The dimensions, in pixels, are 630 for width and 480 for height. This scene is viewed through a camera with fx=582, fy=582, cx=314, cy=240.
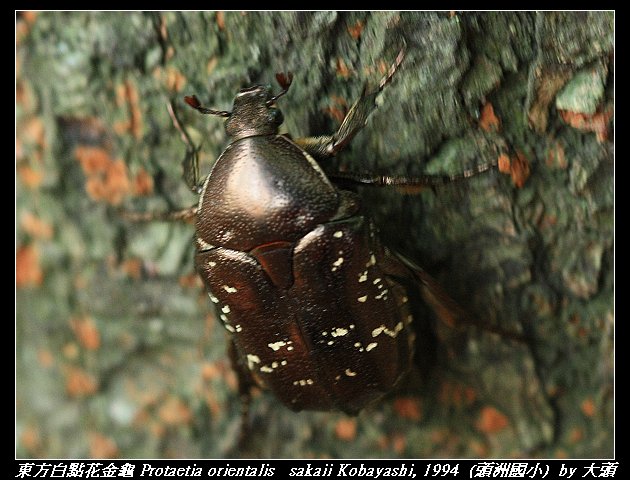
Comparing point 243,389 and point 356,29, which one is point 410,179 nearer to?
point 356,29

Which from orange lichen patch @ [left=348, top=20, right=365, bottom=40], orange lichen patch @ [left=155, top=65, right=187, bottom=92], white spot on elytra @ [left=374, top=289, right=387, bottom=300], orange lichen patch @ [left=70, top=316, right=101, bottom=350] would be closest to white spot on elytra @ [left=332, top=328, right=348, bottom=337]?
white spot on elytra @ [left=374, top=289, right=387, bottom=300]

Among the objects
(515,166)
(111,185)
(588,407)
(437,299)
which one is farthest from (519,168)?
(111,185)

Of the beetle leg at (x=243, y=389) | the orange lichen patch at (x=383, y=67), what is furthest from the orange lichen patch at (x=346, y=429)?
the orange lichen patch at (x=383, y=67)

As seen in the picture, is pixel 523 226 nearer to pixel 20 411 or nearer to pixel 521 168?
pixel 521 168

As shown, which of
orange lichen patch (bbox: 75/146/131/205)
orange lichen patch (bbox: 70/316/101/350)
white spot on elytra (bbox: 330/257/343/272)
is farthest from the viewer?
orange lichen patch (bbox: 70/316/101/350)

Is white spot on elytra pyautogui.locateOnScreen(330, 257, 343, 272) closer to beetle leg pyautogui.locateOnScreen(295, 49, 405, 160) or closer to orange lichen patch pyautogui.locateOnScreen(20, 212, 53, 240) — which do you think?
beetle leg pyautogui.locateOnScreen(295, 49, 405, 160)

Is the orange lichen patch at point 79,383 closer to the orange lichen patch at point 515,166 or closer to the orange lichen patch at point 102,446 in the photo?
the orange lichen patch at point 102,446
